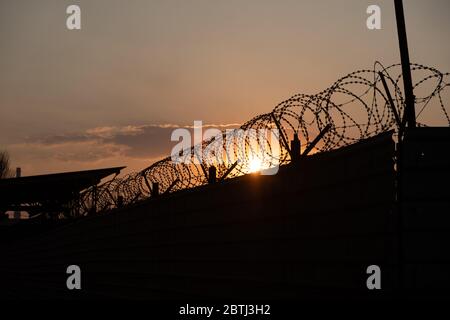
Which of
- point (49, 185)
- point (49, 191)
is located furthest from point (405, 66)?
point (49, 191)

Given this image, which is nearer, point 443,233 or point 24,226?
point 443,233

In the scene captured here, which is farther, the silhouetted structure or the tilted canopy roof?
the silhouetted structure

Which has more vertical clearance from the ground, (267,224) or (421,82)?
(421,82)

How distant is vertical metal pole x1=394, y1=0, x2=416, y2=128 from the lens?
5.54 meters

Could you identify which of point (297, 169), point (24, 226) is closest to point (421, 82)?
point (297, 169)

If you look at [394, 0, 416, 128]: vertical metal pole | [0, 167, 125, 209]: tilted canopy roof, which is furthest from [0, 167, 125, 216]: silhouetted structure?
[394, 0, 416, 128]: vertical metal pole

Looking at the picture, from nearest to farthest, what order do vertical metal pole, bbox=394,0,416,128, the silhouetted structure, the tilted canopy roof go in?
vertical metal pole, bbox=394,0,416,128 < the tilted canopy roof < the silhouetted structure

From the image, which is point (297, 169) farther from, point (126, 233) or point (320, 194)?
point (126, 233)

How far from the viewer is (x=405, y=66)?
5.60 m

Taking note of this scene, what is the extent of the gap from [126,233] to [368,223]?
767 centimetres

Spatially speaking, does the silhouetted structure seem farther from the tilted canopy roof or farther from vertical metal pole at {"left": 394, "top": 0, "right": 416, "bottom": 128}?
vertical metal pole at {"left": 394, "top": 0, "right": 416, "bottom": 128}

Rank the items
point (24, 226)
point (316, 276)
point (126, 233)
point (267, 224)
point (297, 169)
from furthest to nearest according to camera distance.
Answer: point (24, 226) < point (126, 233) < point (267, 224) < point (297, 169) < point (316, 276)

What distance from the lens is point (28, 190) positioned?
23.7 metres

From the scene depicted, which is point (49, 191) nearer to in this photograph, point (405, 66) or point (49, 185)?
point (49, 185)
